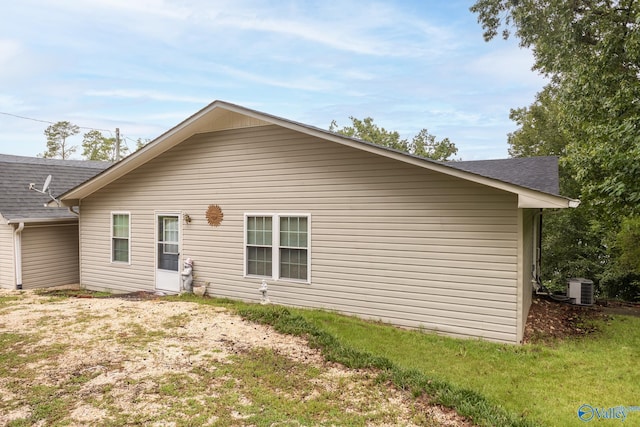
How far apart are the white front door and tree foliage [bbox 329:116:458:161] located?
2212 cm

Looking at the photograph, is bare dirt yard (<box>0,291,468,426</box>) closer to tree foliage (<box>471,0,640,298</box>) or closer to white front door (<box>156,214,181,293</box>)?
white front door (<box>156,214,181,293</box>)

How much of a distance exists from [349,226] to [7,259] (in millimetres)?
9904

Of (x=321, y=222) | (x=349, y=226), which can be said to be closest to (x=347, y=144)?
(x=349, y=226)

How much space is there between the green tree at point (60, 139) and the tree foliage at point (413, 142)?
3005 centimetres

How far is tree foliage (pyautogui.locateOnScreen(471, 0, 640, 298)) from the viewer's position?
8.75 m

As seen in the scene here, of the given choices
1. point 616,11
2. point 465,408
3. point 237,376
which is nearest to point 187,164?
point 237,376

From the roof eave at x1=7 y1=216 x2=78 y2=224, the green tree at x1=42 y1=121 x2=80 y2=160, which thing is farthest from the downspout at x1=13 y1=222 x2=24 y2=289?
the green tree at x1=42 y1=121 x2=80 y2=160

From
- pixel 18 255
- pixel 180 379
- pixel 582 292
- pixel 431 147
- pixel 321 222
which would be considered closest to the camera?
pixel 180 379

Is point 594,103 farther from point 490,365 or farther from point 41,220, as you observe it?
point 41,220

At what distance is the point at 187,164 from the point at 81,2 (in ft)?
27.1

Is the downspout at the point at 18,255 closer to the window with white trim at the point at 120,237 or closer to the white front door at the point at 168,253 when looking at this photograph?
the window with white trim at the point at 120,237

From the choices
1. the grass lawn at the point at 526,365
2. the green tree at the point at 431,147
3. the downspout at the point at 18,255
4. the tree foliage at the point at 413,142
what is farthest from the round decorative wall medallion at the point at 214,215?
the green tree at the point at 431,147

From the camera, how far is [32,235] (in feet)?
38.3

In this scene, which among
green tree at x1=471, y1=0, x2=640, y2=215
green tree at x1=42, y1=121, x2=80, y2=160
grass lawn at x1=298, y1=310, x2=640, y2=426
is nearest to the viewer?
grass lawn at x1=298, y1=310, x2=640, y2=426
